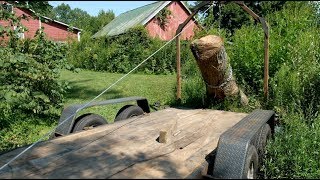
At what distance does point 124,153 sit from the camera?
3.29m

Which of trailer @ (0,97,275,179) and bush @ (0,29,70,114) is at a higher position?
bush @ (0,29,70,114)

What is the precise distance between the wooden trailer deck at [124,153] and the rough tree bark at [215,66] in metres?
1.20

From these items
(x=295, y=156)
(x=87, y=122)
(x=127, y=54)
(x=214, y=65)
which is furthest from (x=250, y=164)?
(x=127, y=54)

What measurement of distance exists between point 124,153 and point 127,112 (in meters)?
2.28

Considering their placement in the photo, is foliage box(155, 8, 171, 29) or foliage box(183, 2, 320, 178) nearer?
foliage box(183, 2, 320, 178)

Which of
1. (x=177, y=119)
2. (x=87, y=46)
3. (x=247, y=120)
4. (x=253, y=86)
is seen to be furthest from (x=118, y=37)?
(x=247, y=120)

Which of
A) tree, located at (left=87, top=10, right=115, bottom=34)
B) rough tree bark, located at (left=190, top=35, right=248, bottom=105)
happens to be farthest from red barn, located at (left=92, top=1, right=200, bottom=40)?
rough tree bark, located at (left=190, top=35, right=248, bottom=105)

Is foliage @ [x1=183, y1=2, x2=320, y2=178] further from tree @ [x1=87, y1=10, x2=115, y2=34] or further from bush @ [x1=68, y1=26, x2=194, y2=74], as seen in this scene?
tree @ [x1=87, y1=10, x2=115, y2=34]

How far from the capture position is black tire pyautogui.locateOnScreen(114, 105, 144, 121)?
545cm

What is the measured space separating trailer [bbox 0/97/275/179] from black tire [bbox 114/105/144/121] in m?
0.82

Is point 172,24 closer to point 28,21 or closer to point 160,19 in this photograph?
point 160,19

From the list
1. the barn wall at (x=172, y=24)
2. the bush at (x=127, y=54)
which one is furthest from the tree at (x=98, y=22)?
the bush at (x=127, y=54)

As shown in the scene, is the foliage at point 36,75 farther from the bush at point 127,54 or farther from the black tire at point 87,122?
the bush at point 127,54


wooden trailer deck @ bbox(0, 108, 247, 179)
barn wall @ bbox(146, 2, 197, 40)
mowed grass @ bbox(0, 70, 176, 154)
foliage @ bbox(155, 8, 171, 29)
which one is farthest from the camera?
foliage @ bbox(155, 8, 171, 29)
